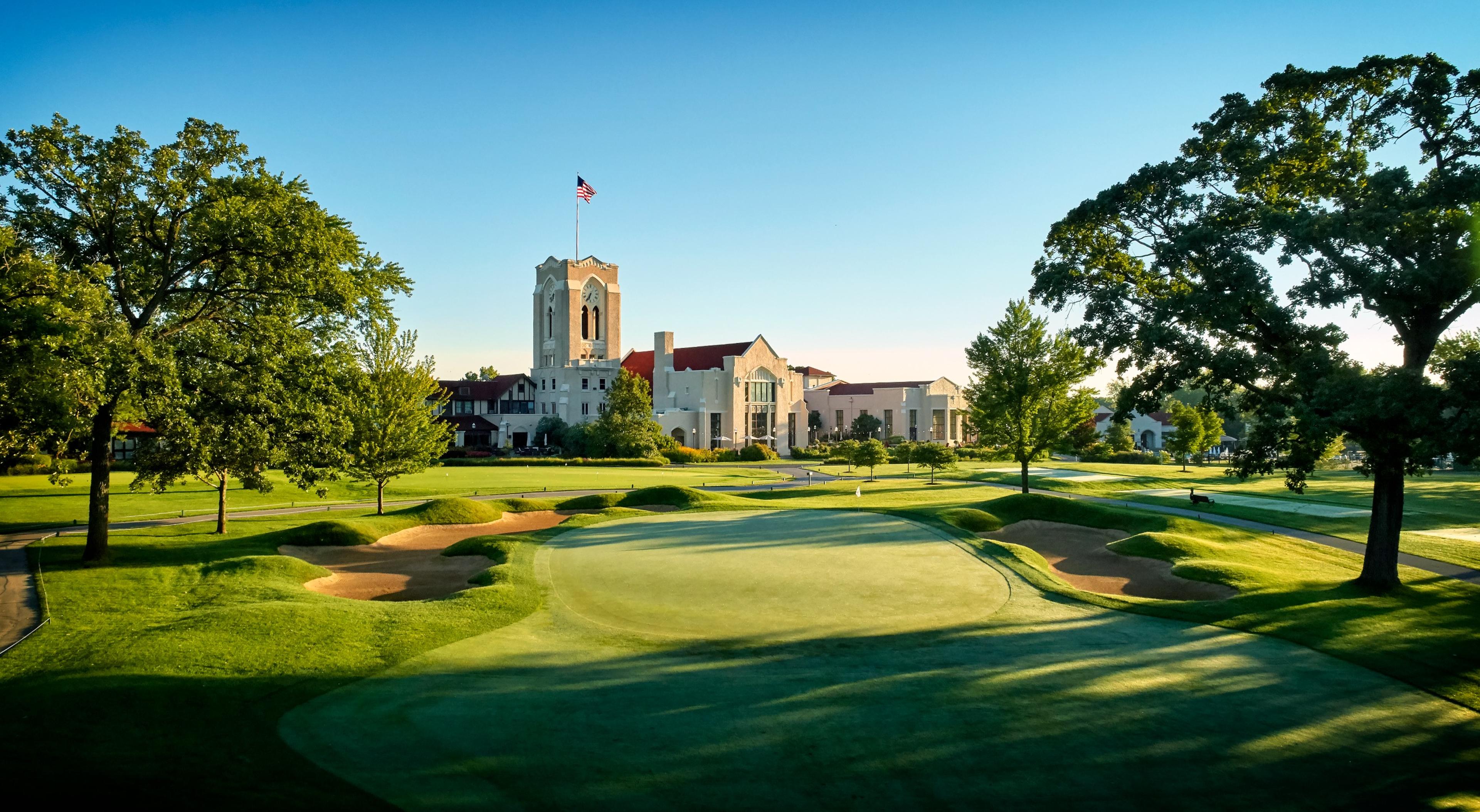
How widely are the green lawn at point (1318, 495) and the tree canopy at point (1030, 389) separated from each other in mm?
4895

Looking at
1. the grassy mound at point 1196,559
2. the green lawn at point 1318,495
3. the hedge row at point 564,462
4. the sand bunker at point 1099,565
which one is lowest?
the sand bunker at point 1099,565

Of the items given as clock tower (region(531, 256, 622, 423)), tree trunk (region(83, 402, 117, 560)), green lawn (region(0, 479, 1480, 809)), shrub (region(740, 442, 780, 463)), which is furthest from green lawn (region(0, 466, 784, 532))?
clock tower (region(531, 256, 622, 423))

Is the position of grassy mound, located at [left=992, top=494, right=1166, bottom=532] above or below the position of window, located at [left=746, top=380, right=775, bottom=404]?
below

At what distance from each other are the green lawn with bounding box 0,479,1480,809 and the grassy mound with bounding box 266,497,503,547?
5232 millimetres

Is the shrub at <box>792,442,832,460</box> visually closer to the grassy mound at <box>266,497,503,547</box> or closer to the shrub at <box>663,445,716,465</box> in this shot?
the shrub at <box>663,445,716,465</box>

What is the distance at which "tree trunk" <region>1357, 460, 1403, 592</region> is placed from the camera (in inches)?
709

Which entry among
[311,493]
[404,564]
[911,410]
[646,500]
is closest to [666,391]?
[911,410]

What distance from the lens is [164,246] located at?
20.4m

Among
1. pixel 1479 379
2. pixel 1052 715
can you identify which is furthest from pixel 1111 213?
pixel 1052 715

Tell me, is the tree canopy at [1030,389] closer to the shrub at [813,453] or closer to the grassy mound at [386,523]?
the grassy mound at [386,523]

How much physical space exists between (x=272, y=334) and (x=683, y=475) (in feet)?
124

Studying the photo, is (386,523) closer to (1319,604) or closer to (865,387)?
(1319,604)

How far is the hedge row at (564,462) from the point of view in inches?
2603

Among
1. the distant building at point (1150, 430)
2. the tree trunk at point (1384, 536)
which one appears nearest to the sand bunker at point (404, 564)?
the tree trunk at point (1384, 536)
